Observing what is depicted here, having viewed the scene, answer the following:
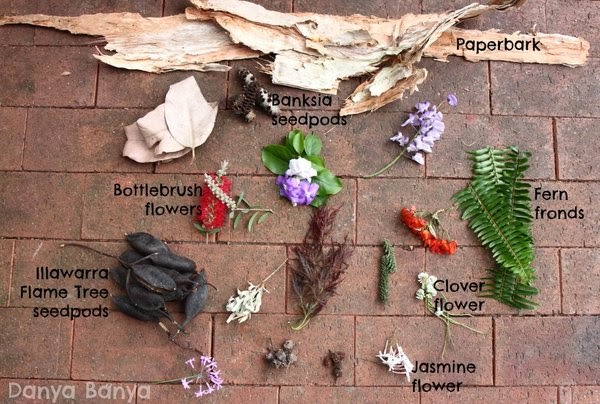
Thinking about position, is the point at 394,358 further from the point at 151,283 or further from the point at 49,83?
the point at 49,83

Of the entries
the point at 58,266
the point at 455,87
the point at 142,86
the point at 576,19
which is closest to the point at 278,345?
the point at 58,266

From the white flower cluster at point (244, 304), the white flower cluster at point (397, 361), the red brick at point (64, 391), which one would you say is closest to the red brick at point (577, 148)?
the white flower cluster at point (397, 361)

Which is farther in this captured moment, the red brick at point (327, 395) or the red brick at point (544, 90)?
the red brick at point (544, 90)

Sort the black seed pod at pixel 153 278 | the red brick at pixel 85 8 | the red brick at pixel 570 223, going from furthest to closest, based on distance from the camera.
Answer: the red brick at pixel 85 8 → the red brick at pixel 570 223 → the black seed pod at pixel 153 278

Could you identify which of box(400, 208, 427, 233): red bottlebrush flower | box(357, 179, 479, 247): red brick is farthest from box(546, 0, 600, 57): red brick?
box(400, 208, 427, 233): red bottlebrush flower

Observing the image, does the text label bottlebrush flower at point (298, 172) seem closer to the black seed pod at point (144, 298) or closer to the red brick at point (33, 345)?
the black seed pod at point (144, 298)

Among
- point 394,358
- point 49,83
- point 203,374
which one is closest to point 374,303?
point 394,358
